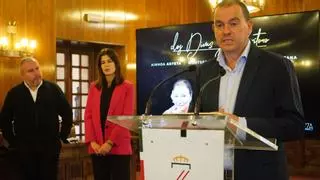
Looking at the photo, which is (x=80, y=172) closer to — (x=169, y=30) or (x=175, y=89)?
(x=175, y=89)

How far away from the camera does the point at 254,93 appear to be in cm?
164

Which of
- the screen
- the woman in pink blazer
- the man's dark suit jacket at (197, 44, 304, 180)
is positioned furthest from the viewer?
the screen

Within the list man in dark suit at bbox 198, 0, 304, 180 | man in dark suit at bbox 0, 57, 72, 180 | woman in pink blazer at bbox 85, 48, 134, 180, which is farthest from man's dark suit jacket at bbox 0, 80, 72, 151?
man in dark suit at bbox 198, 0, 304, 180

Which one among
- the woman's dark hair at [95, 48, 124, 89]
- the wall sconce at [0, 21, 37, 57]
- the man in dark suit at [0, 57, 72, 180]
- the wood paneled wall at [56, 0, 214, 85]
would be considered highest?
the wood paneled wall at [56, 0, 214, 85]

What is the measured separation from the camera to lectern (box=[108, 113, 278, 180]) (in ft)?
4.25

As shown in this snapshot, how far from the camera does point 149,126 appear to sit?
1.44m

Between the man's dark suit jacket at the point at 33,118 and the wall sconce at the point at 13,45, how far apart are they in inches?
75.2

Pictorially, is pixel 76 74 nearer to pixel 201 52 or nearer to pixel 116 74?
pixel 201 52

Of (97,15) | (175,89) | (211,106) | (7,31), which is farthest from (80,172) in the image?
(211,106)

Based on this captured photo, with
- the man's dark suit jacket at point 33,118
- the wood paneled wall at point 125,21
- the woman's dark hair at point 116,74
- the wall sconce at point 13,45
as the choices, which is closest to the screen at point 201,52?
the wood paneled wall at point 125,21

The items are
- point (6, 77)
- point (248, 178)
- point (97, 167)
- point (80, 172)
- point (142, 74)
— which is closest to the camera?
point (248, 178)

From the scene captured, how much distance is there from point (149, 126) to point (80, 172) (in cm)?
434

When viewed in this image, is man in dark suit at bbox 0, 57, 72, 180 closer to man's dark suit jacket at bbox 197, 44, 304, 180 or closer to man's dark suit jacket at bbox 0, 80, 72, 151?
man's dark suit jacket at bbox 0, 80, 72, 151

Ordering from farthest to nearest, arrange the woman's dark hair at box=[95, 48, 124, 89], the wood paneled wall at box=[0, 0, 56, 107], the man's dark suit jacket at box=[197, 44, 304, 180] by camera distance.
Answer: the wood paneled wall at box=[0, 0, 56, 107] → the woman's dark hair at box=[95, 48, 124, 89] → the man's dark suit jacket at box=[197, 44, 304, 180]
